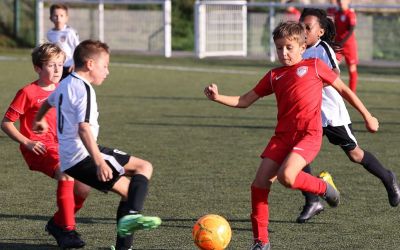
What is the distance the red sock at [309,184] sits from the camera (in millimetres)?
6887

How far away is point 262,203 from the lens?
269 inches

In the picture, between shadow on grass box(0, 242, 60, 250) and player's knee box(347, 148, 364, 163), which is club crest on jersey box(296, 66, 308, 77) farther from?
shadow on grass box(0, 242, 60, 250)

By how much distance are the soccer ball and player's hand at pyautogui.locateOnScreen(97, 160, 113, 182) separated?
0.72 metres

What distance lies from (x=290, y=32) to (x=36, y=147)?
1868mm

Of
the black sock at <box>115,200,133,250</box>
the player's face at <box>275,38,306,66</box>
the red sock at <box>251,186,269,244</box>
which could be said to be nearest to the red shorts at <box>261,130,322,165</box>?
the red sock at <box>251,186,269,244</box>

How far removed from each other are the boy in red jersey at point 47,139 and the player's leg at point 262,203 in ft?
3.78

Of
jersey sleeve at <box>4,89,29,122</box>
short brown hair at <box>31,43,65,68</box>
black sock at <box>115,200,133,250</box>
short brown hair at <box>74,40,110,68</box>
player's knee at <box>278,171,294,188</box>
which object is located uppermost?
short brown hair at <box>74,40,110,68</box>

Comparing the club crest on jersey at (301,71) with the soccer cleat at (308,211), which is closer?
the club crest on jersey at (301,71)

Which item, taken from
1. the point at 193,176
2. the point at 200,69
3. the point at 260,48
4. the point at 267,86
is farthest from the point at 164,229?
the point at 260,48

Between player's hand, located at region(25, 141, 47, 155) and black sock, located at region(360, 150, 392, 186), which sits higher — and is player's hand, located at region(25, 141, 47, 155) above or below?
above

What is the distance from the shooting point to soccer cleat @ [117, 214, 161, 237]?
6180mm

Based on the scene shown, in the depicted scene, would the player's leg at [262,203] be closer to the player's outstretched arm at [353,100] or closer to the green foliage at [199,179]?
the green foliage at [199,179]

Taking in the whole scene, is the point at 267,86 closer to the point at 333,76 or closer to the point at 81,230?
the point at 333,76

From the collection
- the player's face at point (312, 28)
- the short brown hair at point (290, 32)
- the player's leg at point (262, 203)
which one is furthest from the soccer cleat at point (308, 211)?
the short brown hair at point (290, 32)
